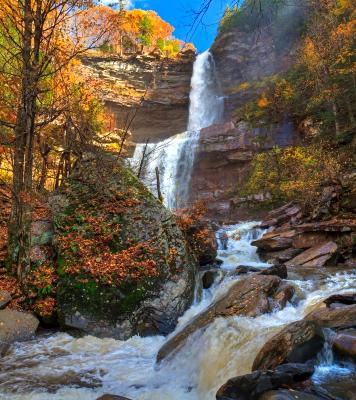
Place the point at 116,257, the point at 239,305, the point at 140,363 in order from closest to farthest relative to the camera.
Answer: the point at 140,363 → the point at 239,305 → the point at 116,257

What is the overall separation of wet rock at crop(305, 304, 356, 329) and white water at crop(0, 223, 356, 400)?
2.48 ft

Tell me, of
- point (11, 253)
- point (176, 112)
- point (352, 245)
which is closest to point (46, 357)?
point (11, 253)

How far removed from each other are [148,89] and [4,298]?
30.4 metres

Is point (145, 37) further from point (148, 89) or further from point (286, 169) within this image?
point (286, 169)

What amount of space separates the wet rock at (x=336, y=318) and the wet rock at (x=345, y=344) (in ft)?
1.11

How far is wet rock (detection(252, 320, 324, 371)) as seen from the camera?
15.0ft

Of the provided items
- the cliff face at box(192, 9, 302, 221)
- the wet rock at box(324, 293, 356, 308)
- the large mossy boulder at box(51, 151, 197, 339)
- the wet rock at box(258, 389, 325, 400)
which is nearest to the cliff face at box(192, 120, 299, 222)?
the cliff face at box(192, 9, 302, 221)

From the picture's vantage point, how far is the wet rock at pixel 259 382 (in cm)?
382

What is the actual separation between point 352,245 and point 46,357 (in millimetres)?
8953

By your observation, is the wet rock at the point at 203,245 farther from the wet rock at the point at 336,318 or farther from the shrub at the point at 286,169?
the shrub at the point at 286,169

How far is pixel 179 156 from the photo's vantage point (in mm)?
26078

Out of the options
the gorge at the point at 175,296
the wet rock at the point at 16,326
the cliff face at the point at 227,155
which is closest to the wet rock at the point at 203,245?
the gorge at the point at 175,296

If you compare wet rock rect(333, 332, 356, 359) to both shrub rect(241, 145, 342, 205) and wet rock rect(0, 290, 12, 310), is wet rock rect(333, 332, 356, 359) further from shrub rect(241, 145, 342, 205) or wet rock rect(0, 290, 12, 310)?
shrub rect(241, 145, 342, 205)

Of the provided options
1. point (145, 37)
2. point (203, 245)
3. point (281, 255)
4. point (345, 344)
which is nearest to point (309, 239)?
point (281, 255)
